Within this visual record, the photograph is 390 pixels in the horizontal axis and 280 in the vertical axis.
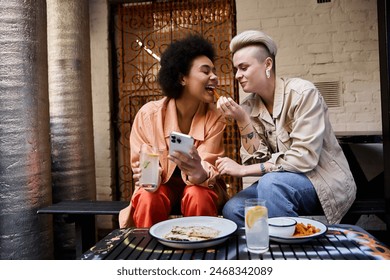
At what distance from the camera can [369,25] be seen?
2.81 metres

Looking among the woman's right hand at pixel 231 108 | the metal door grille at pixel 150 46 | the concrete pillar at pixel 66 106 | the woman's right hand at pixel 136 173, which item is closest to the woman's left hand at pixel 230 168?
the woman's right hand at pixel 231 108

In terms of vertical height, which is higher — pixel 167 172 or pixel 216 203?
pixel 167 172

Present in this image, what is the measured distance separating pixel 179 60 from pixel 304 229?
1.14 meters

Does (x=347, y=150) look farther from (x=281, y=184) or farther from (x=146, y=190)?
(x=146, y=190)

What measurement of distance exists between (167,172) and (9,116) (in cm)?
84

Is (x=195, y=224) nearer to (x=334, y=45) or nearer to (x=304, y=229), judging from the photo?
(x=304, y=229)

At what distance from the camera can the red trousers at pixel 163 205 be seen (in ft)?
5.18

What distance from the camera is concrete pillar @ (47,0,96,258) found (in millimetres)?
2520

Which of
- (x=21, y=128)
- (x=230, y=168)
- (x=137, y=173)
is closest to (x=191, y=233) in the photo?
(x=230, y=168)

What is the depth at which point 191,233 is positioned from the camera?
1.04m

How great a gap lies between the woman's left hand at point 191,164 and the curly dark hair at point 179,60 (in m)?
0.47

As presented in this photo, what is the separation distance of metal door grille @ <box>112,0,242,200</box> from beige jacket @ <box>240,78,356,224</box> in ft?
4.85
